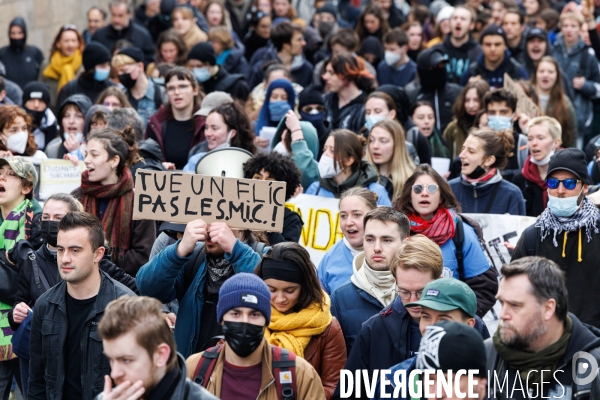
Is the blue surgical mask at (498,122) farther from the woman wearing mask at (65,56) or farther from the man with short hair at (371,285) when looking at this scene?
the woman wearing mask at (65,56)

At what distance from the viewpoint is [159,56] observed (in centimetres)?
1461

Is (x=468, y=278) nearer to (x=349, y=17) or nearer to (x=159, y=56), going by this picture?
(x=159, y=56)

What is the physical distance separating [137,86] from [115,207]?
4.38m

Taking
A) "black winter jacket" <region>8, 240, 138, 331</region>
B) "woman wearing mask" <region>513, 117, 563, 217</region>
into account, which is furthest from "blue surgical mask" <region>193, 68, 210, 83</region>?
"black winter jacket" <region>8, 240, 138, 331</region>

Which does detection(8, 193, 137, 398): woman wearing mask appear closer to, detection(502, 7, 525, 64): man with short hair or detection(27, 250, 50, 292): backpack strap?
detection(27, 250, 50, 292): backpack strap

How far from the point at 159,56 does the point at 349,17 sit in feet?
16.7

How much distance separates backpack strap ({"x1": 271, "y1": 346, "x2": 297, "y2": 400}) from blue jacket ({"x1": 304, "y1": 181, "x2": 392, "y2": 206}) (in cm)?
316

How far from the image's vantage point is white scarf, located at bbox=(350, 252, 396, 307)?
623 cm

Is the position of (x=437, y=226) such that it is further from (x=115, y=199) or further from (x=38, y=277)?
(x=38, y=277)

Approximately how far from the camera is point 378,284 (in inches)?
247

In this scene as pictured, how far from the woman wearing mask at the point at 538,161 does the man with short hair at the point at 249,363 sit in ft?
15.3

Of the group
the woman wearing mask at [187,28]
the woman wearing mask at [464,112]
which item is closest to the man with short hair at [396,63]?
the woman wearing mask at [187,28]

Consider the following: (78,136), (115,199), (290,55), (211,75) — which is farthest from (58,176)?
(290,55)

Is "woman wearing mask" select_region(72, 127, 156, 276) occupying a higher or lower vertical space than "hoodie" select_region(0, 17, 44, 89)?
lower
